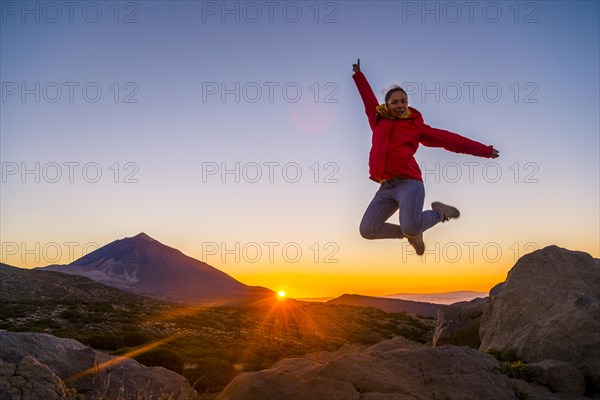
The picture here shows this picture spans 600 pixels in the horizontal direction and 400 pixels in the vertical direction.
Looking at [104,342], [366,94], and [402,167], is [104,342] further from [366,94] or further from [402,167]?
[402,167]

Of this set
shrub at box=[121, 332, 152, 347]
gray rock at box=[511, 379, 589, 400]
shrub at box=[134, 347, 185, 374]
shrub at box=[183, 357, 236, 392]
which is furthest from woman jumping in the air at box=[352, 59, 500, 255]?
shrub at box=[121, 332, 152, 347]

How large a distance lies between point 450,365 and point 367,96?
452 centimetres

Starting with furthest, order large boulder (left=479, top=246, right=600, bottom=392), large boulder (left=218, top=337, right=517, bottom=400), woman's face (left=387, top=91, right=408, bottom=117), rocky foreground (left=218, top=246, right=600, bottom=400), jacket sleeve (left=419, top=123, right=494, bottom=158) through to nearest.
→ large boulder (left=479, top=246, right=600, bottom=392) < jacket sleeve (left=419, top=123, right=494, bottom=158) < woman's face (left=387, top=91, right=408, bottom=117) < rocky foreground (left=218, top=246, right=600, bottom=400) < large boulder (left=218, top=337, right=517, bottom=400)

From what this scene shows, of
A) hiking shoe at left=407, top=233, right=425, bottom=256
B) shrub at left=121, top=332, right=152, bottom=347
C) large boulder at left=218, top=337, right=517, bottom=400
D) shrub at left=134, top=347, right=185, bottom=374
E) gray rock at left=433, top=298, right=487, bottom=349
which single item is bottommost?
shrub at left=121, top=332, right=152, bottom=347

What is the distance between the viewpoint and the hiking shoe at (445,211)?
8.34 metres

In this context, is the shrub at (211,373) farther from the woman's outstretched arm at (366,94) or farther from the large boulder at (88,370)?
the woman's outstretched arm at (366,94)

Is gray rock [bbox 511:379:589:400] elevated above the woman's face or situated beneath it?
situated beneath

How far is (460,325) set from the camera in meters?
17.5

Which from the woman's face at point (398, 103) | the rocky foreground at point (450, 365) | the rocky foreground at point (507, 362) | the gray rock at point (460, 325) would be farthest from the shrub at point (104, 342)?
the woman's face at point (398, 103)

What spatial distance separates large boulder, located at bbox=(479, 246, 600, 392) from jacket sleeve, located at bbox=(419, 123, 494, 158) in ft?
11.8

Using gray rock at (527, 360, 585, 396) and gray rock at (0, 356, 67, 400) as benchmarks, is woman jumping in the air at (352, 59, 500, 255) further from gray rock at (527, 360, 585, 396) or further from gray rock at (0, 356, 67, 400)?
gray rock at (0, 356, 67, 400)

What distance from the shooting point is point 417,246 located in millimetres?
8297

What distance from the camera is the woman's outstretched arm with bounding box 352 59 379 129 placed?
28.2 ft

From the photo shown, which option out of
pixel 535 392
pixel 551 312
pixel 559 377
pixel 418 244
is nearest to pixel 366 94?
pixel 418 244
